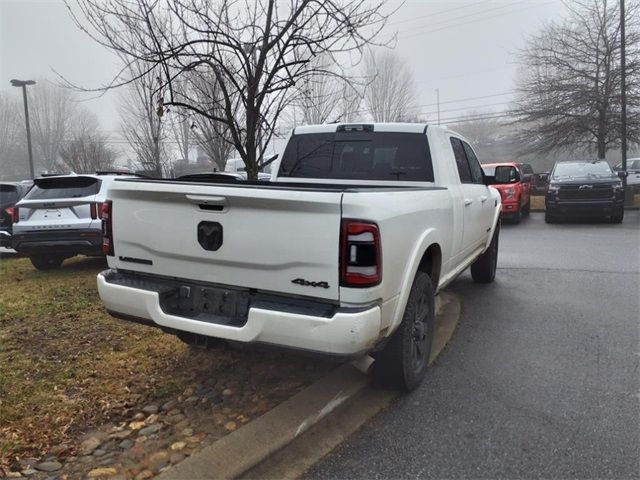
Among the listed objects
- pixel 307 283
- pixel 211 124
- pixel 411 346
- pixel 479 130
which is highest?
pixel 479 130

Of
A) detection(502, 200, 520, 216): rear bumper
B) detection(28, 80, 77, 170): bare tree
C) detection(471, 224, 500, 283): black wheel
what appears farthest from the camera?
detection(28, 80, 77, 170): bare tree

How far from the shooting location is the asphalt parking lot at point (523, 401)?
2.76 m

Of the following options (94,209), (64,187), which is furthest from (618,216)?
(64,187)

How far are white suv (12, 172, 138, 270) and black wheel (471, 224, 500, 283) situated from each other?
5154 mm

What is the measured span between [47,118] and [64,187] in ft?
137

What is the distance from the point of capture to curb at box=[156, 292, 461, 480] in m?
2.64

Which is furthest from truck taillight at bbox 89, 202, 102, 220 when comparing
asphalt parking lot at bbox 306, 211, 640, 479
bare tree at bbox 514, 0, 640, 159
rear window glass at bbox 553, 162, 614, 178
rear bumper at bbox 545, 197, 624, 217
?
bare tree at bbox 514, 0, 640, 159

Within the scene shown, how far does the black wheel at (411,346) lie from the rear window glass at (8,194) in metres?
9.87

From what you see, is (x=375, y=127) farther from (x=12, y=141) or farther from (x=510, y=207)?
(x=12, y=141)

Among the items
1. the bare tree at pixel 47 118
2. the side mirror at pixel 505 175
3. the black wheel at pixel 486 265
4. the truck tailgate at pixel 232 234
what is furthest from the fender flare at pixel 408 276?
the bare tree at pixel 47 118

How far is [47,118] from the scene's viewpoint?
142 ft

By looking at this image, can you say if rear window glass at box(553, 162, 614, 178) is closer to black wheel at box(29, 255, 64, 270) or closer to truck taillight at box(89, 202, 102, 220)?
truck taillight at box(89, 202, 102, 220)

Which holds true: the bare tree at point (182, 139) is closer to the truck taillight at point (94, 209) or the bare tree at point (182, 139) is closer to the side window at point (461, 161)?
the truck taillight at point (94, 209)

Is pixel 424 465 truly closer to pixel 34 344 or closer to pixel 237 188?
pixel 237 188
